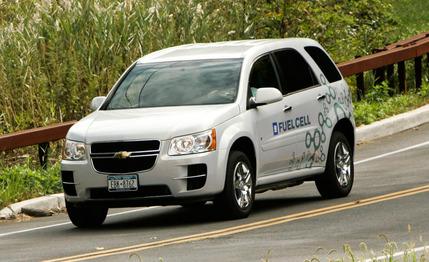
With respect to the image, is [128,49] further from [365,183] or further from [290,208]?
[290,208]

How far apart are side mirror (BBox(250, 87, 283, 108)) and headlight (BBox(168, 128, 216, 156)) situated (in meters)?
0.87

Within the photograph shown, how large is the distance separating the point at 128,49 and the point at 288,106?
6852 millimetres

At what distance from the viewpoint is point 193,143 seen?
1403 cm

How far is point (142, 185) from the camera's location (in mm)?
14070

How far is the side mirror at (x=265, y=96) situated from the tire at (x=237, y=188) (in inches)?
23.5

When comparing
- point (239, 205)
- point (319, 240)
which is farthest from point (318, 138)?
point (319, 240)

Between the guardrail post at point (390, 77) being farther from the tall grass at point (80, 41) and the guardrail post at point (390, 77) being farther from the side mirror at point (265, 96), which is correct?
the side mirror at point (265, 96)

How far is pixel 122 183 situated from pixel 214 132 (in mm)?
971

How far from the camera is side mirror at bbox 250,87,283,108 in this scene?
14.8 metres

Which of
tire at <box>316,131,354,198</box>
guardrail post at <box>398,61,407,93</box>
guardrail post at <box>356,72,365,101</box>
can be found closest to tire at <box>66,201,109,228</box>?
tire at <box>316,131,354,198</box>

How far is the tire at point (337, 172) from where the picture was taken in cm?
1609

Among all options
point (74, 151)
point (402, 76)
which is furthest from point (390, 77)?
point (74, 151)

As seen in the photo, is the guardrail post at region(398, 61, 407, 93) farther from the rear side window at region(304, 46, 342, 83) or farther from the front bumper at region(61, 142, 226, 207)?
the front bumper at region(61, 142, 226, 207)

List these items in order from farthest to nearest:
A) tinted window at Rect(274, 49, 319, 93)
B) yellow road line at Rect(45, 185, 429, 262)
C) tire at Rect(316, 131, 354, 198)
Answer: tire at Rect(316, 131, 354, 198) < tinted window at Rect(274, 49, 319, 93) < yellow road line at Rect(45, 185, 429, 262)
